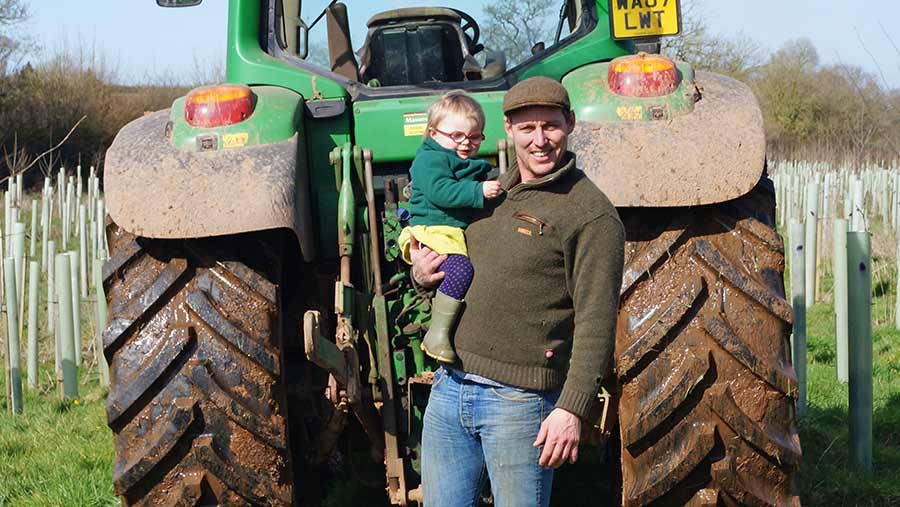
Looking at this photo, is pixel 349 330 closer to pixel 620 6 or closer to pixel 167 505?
pixel 167 505

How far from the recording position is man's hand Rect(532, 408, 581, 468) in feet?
8.44

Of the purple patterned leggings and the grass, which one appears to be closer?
the purple patterned leggings

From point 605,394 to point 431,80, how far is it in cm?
165

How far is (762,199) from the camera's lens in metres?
3.50

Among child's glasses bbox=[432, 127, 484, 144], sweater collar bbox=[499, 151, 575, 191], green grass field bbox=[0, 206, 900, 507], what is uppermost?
child's glasses bbox=[432, 127, 484, 144]

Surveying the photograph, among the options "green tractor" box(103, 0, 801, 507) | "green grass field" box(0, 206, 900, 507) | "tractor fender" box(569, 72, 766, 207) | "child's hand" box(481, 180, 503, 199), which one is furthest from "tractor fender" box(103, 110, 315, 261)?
"green grass field" box(0, 206, 900, 507)

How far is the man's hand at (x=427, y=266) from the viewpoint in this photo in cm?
291

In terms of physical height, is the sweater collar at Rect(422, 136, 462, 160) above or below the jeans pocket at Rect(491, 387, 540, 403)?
above

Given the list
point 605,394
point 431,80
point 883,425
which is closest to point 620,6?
point 431,80

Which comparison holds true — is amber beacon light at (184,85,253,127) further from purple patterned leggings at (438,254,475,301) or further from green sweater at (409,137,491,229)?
purple patterned leggings at (438,254,475,301)

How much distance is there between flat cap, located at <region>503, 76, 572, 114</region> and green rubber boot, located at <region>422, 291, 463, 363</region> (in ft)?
1.61

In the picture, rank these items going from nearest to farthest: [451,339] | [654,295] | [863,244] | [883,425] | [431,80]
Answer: [451,339] → [654,295] → [431,80] → [863,244] → [883,425]

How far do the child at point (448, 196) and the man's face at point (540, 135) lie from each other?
5.6 inches

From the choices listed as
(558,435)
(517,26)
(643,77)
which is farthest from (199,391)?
(517,26)
